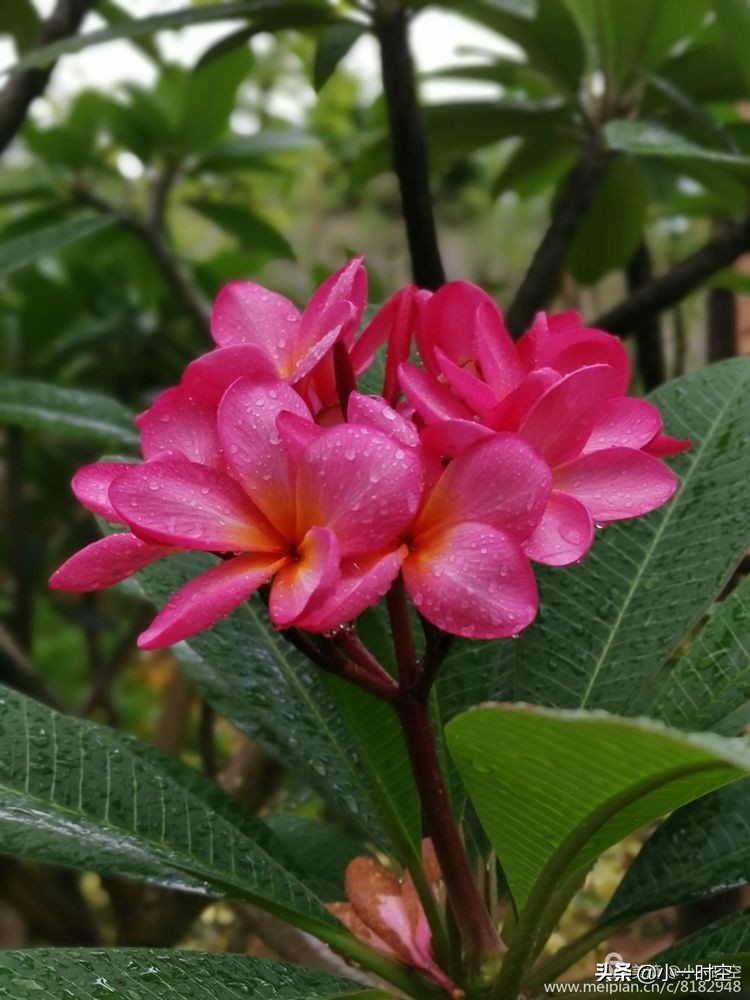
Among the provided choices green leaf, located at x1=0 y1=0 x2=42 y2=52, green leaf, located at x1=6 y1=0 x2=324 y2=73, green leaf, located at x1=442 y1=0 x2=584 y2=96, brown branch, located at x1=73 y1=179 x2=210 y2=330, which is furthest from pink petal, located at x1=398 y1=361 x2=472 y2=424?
green leaf, located at x1=0 y1=0 x2=42 y2=52

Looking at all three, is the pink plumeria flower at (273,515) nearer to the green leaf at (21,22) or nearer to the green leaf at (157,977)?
the green leaf at (157,977)

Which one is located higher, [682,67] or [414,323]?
[682,67]

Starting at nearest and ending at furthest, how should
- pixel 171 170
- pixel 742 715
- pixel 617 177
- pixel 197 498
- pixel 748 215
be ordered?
pixel 197 498 < pixel 742 715 < pixel 748 215 < pixel 617 177 < pixel 171 170

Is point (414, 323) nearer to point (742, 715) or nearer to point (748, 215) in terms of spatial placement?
point (742, 715)

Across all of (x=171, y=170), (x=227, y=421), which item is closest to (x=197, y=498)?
(x=227, y=421)

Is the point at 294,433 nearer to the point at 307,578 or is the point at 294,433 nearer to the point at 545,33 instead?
the point at 307,578

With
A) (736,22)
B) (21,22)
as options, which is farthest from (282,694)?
(21,22)
